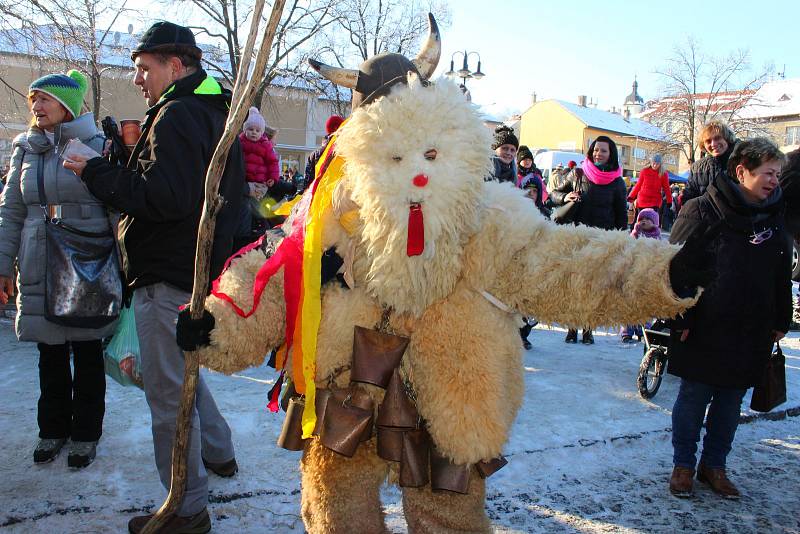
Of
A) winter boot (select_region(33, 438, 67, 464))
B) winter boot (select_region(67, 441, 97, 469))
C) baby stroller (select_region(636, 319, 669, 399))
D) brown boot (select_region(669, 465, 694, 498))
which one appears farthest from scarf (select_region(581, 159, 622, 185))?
winter boot (select_region(33, 438, 67, 464))

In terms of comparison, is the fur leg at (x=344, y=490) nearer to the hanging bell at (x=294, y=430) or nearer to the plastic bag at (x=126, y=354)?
the hanging bell at (x=294, y=430)

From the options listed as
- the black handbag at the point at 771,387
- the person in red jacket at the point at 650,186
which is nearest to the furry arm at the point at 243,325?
the black handbag at the point at 771,387

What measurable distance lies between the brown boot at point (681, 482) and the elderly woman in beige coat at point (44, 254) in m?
3.16

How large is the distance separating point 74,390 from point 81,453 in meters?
0.35

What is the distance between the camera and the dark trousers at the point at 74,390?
329 cm

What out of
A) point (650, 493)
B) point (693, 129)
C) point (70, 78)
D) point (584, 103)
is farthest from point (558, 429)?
point (584, 103)

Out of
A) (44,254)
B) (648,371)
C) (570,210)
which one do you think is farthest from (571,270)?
(570,210)

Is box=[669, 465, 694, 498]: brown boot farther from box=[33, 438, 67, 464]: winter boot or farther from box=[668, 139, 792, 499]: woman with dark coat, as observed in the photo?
box=[33, 438, 67, 464]: winter boot

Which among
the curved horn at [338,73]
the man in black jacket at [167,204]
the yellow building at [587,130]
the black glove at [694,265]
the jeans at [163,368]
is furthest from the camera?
the yellow building at [587,130]

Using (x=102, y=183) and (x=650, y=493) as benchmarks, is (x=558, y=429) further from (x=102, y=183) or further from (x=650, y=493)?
(x=102, y=183)

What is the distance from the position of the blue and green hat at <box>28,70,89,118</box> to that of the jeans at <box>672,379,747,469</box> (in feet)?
12.1

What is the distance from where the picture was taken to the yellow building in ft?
161

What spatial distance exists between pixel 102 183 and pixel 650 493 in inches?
122

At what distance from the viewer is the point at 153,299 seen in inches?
99.3
